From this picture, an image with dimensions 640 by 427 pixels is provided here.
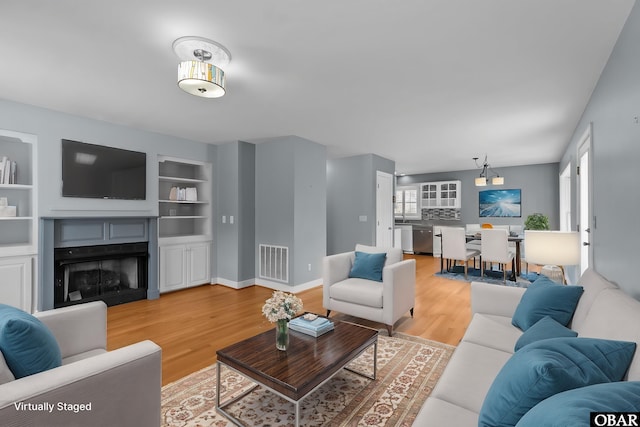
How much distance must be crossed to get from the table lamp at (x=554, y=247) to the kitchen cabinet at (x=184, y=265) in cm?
455

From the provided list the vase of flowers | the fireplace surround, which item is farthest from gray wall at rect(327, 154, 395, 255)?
the vase of flowers

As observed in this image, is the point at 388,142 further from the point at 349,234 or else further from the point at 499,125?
the point at 349,234

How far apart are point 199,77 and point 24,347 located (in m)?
1.78

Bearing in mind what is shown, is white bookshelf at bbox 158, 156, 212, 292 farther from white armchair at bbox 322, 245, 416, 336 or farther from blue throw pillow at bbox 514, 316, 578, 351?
blue throw pillow at bbox 514, 316, 578, 351

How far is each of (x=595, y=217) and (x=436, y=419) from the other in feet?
8.59

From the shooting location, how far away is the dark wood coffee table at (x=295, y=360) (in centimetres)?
159

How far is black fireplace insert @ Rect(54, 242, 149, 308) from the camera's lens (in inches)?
145

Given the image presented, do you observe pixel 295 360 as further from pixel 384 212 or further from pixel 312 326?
pixel 384 212

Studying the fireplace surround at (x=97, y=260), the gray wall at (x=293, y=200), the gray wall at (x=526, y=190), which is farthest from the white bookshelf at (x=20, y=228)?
the gray wall at (x=526, y=190)

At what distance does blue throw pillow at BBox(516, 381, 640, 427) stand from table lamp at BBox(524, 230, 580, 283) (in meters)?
2.50

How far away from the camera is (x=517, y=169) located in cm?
786

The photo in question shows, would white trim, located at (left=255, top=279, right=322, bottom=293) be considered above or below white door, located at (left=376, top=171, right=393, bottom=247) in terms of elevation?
below

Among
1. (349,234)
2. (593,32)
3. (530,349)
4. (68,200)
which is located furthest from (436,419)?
(349,234)

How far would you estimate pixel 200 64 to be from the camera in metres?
2.16
